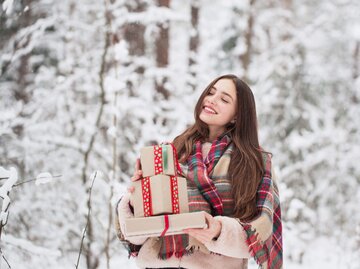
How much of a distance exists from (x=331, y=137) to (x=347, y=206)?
1.61m

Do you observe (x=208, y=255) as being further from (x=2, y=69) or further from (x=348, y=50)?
(x=348, y=50)

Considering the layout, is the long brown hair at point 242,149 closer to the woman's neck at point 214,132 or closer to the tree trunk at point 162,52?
the woman's neck at point 214,132

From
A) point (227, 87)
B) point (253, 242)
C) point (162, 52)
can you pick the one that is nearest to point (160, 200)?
point (253, 242)

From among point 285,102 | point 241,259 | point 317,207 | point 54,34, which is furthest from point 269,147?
point 241,259

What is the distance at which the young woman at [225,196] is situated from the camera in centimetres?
210

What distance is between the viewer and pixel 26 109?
5746 millimetres

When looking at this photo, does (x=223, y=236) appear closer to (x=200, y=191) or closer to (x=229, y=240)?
(x=229, y=240)

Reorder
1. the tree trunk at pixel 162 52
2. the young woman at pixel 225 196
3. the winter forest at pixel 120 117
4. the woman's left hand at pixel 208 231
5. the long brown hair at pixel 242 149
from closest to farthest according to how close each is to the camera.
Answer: the woman's left hand at pixel 208 231 < the young woman at pixel 225 196 < the long brown hair at pixel 242 149 < the winter forest at pixel 120 117 < the tree trunk at pixel 162 52

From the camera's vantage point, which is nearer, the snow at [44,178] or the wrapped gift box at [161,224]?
the wrapped gift box at [161,224]

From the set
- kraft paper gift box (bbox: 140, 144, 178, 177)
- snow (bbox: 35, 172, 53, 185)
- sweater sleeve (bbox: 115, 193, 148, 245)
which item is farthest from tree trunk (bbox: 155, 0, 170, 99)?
kraft paper gift box (bbox: 140, 144, 178, 177)

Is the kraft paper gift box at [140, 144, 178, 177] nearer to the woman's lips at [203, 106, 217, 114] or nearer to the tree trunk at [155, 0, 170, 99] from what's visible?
the woman's lips at [203, 106, 217, 114]

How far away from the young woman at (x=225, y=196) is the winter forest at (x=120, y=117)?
79 cm

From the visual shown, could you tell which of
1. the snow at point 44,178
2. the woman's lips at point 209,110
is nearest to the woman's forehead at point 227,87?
the woman's lips at point 209,110

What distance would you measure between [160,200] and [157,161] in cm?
19
